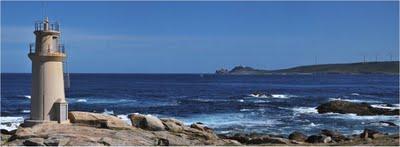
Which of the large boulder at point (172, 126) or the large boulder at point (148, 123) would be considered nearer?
the large boulder at point (148, 123)

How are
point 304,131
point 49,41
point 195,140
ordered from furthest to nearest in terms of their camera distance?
point 304,131 < point 195,140 < point 49,41

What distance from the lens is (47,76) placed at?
19.3 metres

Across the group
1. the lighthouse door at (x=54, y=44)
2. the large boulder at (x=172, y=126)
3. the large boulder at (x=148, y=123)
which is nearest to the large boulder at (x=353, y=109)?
the large boulder at (x=172, y=126)

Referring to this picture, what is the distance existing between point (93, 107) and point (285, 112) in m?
Answer: 15.2

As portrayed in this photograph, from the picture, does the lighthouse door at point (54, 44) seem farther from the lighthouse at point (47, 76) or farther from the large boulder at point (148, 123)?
the large boulder at point (148, 123)

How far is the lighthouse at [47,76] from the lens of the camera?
19250 mm

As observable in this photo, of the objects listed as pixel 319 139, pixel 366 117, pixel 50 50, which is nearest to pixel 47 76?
pixel 50 50

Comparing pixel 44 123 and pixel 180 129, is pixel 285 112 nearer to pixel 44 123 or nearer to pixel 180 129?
pixel 180 129

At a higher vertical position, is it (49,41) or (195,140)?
(49,41)

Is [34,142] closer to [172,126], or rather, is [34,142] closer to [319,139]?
[172,126]

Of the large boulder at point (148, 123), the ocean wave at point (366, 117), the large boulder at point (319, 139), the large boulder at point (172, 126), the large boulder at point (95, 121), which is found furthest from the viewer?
the ocean wave at point (366, 117)

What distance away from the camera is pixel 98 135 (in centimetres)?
1820

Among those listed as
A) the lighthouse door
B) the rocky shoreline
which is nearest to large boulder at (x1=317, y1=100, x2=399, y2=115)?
the rocky shoreline

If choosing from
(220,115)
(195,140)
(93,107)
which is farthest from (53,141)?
(93,107)
